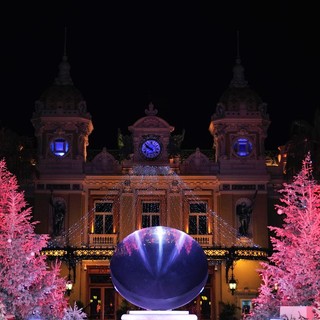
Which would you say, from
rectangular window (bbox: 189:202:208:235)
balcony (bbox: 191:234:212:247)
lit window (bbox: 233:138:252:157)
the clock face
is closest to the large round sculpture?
balcony (bbox: 191:234:212:247)

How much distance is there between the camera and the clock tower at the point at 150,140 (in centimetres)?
4128

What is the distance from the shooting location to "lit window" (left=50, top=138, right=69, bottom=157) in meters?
41.9

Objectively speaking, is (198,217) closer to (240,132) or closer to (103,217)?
(103,217)

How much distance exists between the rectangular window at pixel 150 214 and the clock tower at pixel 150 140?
2423 millimetres

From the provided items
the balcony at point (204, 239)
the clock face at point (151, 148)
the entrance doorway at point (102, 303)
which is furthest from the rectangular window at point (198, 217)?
the entrance doorway at point (102, 303)

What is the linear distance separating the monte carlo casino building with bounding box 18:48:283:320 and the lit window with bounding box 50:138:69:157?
59 mm

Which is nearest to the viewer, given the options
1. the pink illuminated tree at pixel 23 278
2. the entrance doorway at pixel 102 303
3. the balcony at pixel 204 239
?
the pink illuminated tree at pixel 23 278

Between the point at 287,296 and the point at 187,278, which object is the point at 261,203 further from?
the point at 187,278

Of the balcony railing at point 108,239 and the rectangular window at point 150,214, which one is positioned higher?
the rectangular window at point 150,214

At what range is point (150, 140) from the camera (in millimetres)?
41500

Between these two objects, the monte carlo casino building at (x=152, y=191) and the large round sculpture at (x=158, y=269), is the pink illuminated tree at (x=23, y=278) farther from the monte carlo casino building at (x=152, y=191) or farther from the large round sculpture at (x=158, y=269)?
the monte carlo casino building at (x=152, y=191)

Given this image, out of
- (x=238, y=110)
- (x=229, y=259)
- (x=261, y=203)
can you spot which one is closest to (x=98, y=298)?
(x=229, y=259)

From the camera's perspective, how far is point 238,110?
4225 centimetres

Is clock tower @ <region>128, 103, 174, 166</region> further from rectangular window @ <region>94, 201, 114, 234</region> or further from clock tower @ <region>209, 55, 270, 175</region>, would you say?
clock tower @ <region>209, 55, 270, 175</region>
